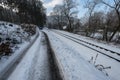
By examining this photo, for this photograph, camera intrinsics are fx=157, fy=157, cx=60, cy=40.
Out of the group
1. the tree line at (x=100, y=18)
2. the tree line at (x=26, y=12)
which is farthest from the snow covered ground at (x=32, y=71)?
the tree line at (x=26, y=12)

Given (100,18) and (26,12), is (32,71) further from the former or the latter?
(26,12)

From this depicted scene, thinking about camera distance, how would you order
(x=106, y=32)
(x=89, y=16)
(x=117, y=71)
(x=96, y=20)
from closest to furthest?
1. (x=117, y=71)
2. (x=106, y=32)
3. (x=96, y=20)
4. (x=89, y=16)

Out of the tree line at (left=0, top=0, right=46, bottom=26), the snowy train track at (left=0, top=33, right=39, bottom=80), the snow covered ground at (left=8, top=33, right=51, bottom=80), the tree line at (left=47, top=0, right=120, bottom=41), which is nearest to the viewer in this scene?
the snow covered ground at (left=8, top=33, right=51, bottom=80)

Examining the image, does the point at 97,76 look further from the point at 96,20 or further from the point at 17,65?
the point at 96,20

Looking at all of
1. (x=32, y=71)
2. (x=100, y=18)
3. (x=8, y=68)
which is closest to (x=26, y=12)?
(x=100, y=18)

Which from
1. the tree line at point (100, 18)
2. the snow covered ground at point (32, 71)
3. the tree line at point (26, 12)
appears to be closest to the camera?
the snow covered ground at point (32, 71)

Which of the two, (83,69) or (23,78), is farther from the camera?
(83,69)

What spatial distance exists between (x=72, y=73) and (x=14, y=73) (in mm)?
2719

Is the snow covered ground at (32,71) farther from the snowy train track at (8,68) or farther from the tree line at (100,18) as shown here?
the tree line at (100,18)

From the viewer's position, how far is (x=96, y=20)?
39281 millimetres

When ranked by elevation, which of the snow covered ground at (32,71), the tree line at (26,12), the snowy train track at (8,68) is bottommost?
the snowy train track at (8,68)

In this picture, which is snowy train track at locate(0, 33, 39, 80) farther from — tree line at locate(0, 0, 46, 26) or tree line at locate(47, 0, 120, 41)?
tree line at locate(0, 0, 46, 26)

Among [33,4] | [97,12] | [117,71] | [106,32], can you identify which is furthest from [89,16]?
[33,4]

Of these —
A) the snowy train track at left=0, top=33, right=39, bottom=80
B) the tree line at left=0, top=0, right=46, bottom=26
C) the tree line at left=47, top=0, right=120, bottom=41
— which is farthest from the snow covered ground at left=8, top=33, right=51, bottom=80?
the tree line at left=0, top=0, right=46, bottom=26
